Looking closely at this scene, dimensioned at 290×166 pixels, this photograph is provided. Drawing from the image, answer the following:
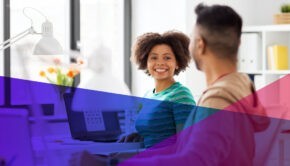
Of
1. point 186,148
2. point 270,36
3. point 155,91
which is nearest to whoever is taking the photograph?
point 186,148

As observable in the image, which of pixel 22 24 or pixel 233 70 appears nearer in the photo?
pixel 233 70

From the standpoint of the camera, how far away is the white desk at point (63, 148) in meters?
2.35

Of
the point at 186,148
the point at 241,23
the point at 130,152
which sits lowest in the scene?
the point at 130,152

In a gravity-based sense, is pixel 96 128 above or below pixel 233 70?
below

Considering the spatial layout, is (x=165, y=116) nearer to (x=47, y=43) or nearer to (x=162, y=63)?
(x=162, y=63)

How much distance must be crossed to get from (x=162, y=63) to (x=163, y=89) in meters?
0.12

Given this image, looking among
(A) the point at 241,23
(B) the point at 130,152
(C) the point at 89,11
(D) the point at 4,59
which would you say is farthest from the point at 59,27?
(A) the point at 241,23

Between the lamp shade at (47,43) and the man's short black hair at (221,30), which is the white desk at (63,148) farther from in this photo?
the man's short black hair at (221,30)

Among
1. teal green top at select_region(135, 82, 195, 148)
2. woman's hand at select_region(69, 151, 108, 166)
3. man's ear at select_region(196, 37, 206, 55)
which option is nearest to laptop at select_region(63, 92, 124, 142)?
teal green top at select_region(135, 82, 195, 148)

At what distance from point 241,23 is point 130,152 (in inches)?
33.3

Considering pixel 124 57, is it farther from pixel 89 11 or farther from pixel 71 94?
pixel 71 94

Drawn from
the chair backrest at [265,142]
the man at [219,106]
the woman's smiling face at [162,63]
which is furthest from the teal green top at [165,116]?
the man at [219,106]

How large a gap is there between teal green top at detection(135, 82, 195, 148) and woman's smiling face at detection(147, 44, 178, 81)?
10 cm

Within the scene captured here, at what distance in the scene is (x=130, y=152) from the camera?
2.13m
